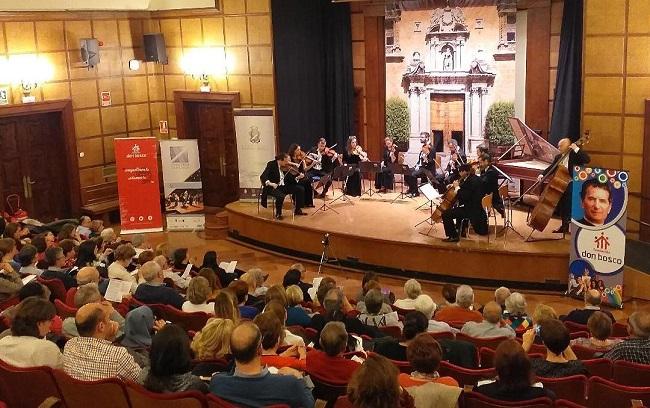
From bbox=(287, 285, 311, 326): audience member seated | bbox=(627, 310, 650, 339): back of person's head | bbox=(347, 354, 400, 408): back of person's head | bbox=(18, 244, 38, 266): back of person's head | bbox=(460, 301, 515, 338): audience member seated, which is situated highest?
bbox=(347, 354, 400, 408): back of person's head

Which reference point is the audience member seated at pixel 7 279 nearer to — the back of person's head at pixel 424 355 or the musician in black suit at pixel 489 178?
the back of person's head at pixel 424 355

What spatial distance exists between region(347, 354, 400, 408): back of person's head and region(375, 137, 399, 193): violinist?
28.2 ft

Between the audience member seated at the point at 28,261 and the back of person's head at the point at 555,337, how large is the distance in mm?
4774

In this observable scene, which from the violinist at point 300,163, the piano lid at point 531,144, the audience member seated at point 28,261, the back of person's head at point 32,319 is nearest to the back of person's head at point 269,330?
the back of person's head at point 32,319

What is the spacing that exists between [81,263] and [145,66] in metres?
7.05

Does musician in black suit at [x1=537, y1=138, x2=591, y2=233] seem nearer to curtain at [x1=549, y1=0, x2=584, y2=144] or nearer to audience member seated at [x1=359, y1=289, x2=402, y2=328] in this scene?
curtain at [x1=549, y1=0, x2=584, y2=144]

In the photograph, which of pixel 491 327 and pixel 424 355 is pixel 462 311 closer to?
pixel 491 327

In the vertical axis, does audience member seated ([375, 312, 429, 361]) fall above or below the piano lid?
→ below

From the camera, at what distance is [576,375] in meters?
4.32

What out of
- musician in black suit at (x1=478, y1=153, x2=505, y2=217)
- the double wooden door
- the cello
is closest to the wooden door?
the double wooden door

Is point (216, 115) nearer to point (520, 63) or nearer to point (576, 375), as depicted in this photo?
point (520, 63)

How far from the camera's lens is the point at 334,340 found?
4.26 meters

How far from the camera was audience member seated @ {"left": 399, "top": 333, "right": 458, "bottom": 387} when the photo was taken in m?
3.87

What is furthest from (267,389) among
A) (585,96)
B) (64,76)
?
(64,76)
